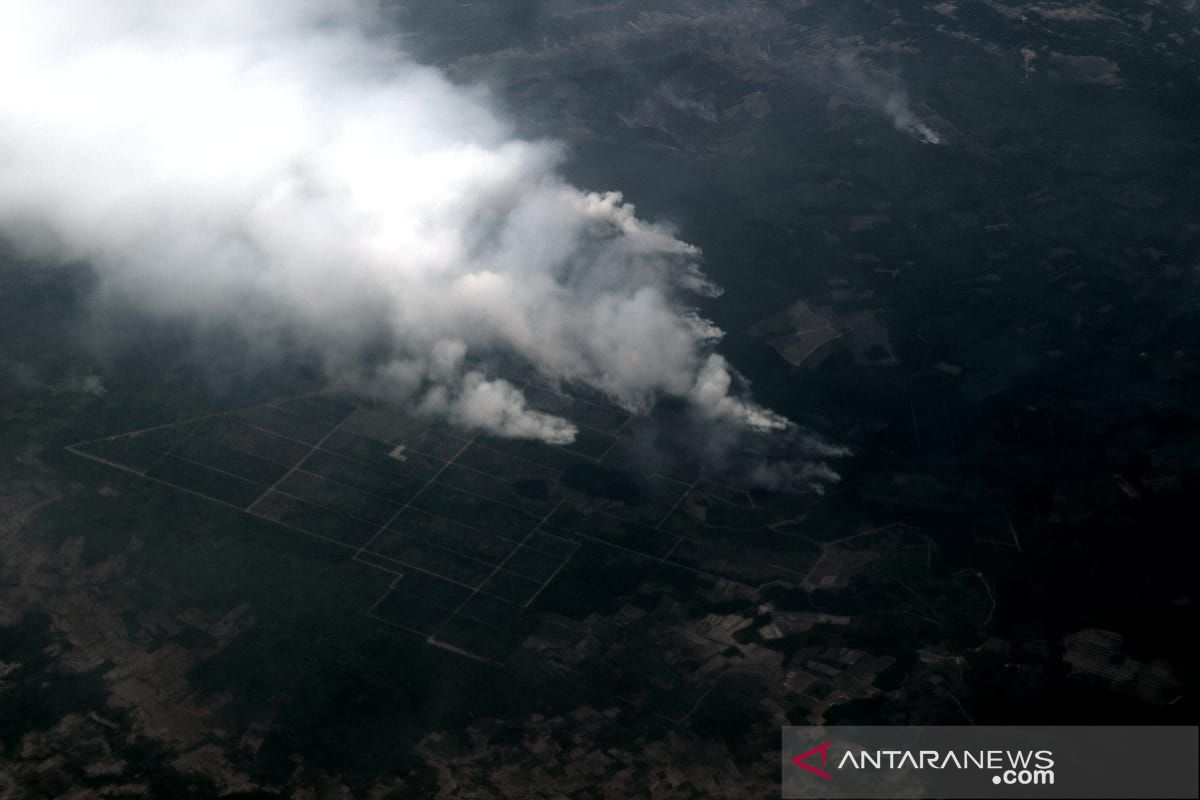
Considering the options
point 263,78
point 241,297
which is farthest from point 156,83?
point 241,297

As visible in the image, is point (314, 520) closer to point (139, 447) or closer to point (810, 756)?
point (139, 447)

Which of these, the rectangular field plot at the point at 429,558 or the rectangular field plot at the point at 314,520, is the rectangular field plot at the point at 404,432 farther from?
the rectangular field plot at the point at 429,558

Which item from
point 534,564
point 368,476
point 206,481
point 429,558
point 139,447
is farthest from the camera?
point 139,447

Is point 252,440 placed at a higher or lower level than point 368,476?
lower

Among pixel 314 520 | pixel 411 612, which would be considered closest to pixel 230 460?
pixel 314 520

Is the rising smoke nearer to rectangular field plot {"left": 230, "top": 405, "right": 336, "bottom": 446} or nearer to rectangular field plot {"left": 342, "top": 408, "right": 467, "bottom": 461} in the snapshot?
rectangular field plot {"left": 342, "top": 408, "right": 467, "bottom": 461}

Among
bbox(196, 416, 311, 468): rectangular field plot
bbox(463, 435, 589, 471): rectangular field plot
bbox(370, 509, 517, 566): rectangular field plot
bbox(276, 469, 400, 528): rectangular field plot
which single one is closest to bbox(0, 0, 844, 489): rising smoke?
bbox(463, 435, 589, 471): rectangular field plot
